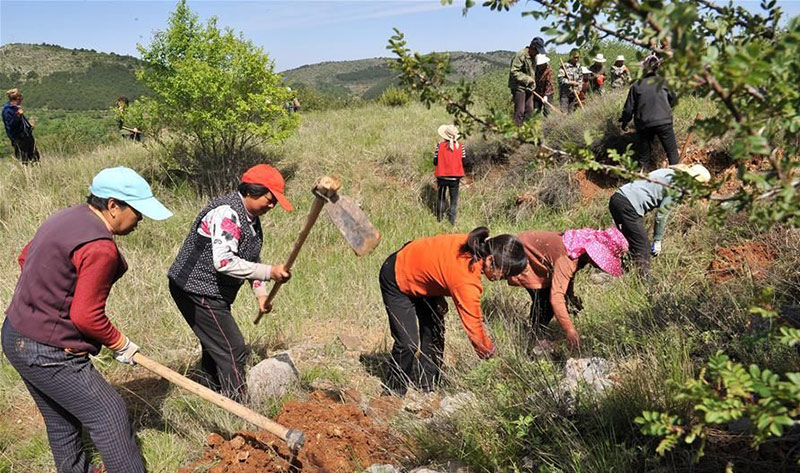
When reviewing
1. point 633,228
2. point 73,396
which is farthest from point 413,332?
point 633,228

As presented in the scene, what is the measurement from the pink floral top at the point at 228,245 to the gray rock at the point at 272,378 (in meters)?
0.89

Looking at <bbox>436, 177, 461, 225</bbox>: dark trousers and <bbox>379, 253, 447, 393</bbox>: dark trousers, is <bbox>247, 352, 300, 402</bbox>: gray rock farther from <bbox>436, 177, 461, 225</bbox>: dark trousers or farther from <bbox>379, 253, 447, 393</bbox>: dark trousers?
<bbox>436, 177, 461, 225</bbox>: dark trousers

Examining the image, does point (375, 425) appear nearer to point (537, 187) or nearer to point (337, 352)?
point (337, 352)

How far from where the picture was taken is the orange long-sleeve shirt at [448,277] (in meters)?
3.29

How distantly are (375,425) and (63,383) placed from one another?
1.72 meters

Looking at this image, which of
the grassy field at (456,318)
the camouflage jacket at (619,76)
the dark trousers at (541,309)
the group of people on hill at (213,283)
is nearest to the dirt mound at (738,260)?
the grassy field at (456,318)

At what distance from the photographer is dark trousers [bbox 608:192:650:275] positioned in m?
4.94

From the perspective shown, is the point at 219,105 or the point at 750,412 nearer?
the point at 750,412

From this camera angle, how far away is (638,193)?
193 inches

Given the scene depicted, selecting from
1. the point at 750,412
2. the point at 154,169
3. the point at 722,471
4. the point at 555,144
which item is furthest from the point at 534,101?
the point at 750,412

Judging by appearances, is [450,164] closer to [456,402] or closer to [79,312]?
[456,402]

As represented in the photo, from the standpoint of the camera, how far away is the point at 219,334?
351cm

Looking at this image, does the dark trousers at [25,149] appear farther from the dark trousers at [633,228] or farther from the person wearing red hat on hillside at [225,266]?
the dark trousers at [633,228]

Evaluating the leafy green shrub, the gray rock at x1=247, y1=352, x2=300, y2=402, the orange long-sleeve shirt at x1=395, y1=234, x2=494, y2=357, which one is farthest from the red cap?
the leafy green shrub
